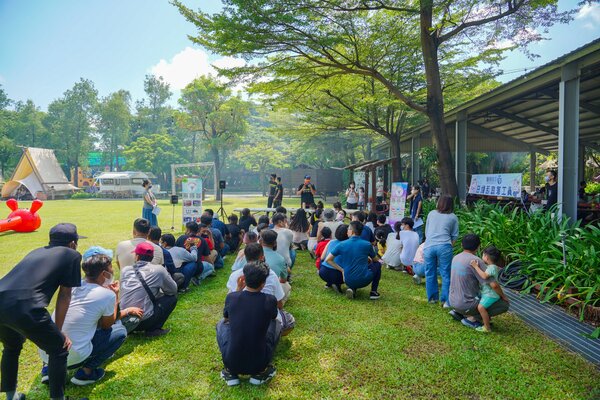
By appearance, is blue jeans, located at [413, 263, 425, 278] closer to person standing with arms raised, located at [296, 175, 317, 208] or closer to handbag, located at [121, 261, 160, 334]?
handbag, located at [121, 261, 160, 334]

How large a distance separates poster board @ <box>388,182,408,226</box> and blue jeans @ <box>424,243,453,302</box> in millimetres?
4323

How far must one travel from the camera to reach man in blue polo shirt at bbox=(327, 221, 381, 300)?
475 centimetres

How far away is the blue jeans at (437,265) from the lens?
4531 millimetres

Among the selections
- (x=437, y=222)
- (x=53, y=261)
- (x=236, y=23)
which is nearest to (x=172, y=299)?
(x=53, y=261)

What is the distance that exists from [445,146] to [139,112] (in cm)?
4408

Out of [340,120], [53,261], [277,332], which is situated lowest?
[277,332]

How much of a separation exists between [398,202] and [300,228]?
113 inches

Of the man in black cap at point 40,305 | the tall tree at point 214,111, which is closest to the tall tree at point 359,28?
the man in black cap at point 40,305

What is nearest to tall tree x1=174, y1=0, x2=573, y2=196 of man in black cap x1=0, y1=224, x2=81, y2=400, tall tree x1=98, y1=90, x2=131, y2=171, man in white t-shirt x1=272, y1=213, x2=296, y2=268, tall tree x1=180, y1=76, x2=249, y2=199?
man in white t-shirt x1=272, y1=213, x2=296, y2=268

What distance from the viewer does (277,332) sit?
→ 9.91 ft

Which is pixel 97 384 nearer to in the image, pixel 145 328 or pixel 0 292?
pixel 145 328

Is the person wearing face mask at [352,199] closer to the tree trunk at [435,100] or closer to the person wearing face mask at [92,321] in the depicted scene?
the tree trunk at [435,100]

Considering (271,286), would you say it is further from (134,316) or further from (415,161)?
(415,161)

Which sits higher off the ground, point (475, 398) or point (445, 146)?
point (445, 146)
